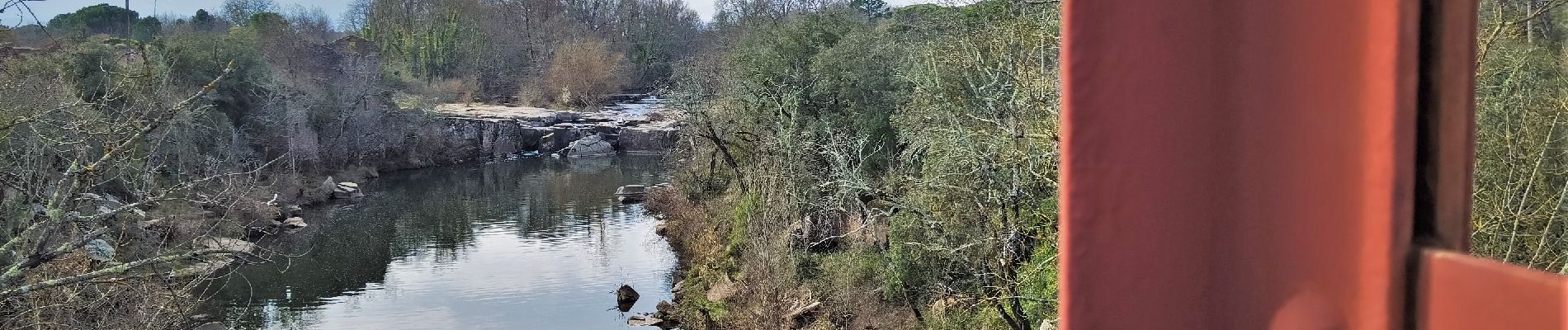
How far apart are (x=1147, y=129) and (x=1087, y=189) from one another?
0.12 ft

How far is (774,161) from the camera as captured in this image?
17797 millimetres

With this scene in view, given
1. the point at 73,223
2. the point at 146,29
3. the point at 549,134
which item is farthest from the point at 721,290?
the point at 146,29

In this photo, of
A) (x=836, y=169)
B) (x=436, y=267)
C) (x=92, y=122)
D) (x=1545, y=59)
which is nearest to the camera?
(x=1545, y=59)

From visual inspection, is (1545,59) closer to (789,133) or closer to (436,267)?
(789,133)

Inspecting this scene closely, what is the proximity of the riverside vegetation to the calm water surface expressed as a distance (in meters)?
0.92

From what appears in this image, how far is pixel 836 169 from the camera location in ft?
50.6

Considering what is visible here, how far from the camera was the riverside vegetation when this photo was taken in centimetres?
209

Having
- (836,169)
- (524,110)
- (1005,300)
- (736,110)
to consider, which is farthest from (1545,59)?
(524,110)

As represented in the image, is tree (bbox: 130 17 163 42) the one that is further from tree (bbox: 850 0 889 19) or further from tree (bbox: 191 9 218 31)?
tree (bbox: 850 0 889 19)

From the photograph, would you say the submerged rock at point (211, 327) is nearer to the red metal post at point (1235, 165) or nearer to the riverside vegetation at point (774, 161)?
the riverside vegetation at point (774, 161)

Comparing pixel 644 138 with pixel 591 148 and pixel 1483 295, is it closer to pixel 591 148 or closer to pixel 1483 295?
pixel 591 148

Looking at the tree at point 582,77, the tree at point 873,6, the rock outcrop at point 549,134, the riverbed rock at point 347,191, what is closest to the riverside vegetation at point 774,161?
the riverbed rock at point 347,191

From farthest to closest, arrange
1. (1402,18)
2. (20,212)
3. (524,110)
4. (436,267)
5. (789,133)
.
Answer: (524,110) < (436,267) < (789,133) < (20,212) < (1402,18)

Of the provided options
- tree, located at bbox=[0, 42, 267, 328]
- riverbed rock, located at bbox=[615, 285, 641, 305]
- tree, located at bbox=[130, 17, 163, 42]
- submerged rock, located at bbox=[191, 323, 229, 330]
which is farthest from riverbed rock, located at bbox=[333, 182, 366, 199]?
submerged rock, located at bbox=[191, 323, 229, 330]
